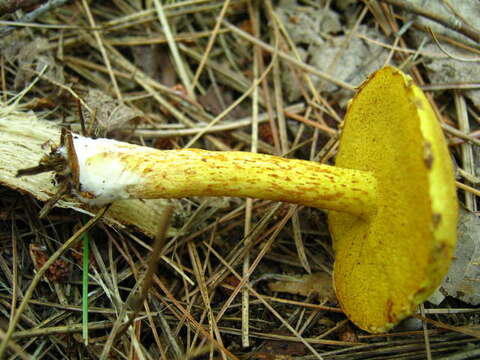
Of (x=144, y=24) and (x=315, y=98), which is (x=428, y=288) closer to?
(x=315, y=98)

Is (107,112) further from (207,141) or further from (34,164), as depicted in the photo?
(207,141)

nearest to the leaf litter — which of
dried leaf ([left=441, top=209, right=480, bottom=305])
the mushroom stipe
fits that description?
dried leaf ([left=441, top=209, right=480, bottom=305])

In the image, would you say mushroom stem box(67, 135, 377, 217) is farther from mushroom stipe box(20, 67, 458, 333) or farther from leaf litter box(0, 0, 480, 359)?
leaf litter box(0, 0, 480, 359)

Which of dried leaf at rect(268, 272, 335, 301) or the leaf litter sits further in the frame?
dried leaf at rect(268, 272, 335, 301)

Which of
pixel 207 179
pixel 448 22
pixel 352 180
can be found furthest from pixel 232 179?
pixel 448 22

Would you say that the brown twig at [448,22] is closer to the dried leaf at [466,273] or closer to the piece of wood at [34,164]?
the dried leaf at [466,273]

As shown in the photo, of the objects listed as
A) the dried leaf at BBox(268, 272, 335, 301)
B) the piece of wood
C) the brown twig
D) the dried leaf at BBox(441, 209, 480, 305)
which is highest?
the brown twig

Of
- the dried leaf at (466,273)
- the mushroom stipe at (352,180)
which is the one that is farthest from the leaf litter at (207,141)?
the mushroom stipe at (352,180)
